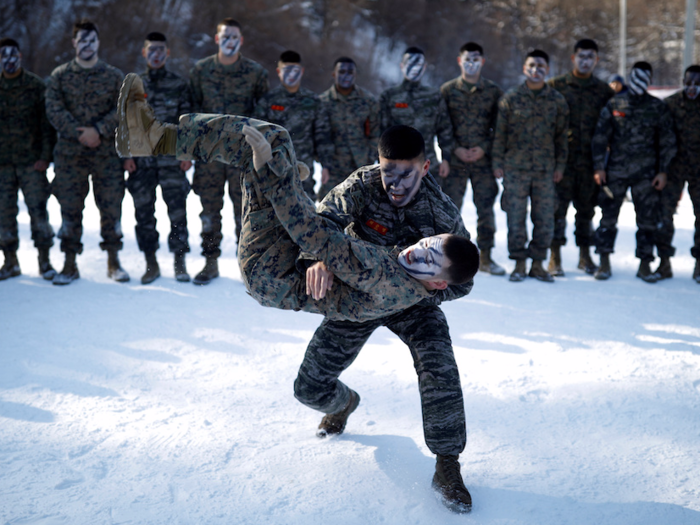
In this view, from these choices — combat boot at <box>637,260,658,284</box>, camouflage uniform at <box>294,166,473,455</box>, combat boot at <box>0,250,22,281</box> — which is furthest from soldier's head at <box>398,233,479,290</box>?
combat boot at <box>0,250,22,281</box>

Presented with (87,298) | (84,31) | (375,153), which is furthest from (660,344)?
(84,31)

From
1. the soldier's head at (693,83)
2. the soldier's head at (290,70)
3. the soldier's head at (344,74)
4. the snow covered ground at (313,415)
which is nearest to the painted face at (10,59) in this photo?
the snow covered ground at (313,415)

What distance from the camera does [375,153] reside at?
21.3 feet

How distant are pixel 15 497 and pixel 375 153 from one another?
484cm

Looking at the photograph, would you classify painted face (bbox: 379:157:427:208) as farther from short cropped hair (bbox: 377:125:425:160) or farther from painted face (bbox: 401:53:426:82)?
painted face (bbox: 401:53:426:82)

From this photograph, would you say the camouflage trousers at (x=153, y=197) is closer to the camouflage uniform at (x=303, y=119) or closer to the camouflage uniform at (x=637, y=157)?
the camouflage uniform at (x=303, y=119)

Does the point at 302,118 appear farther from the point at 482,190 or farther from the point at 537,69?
the point at 537,69

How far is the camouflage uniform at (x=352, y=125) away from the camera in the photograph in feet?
20.7

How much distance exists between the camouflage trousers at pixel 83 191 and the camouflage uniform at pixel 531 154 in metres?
3.82

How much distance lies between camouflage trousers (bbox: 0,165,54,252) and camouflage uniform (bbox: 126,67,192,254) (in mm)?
901

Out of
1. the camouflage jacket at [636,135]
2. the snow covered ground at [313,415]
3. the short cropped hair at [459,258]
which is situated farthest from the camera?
the camouflage jacket at [636,135]

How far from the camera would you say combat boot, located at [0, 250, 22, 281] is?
5883 millimetres

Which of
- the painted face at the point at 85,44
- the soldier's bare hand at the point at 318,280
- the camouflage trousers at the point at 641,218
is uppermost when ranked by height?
the painted face at the point at 85,44

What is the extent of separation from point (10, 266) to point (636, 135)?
21.0ft
